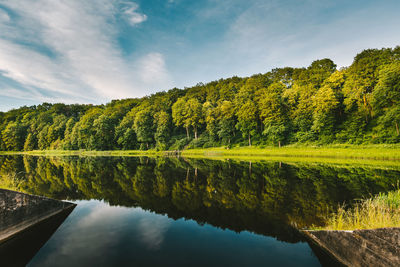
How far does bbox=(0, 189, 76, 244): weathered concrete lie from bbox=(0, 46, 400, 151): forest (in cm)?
4447

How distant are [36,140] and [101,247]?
385 ft

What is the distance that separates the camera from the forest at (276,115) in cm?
3703

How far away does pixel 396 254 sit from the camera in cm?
349

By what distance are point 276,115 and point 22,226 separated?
163 ft

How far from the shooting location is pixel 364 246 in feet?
13.4

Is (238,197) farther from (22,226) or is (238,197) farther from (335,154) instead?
(335,154)

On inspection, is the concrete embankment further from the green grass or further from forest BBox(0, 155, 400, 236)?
the green grass

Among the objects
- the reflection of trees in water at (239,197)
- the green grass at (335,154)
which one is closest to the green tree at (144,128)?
the green grass at (335,154)

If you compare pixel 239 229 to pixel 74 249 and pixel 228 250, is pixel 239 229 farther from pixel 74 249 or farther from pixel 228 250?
pixel 74 249

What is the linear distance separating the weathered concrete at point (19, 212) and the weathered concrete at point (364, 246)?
31.8 ft

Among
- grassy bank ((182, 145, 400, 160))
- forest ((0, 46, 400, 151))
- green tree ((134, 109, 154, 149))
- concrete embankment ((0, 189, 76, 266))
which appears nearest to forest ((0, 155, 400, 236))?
concrete embankment ((0, 189, 76, 266))

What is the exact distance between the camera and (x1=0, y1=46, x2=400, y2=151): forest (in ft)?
121

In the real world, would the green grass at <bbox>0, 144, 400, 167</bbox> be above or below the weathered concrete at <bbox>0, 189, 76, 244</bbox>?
below

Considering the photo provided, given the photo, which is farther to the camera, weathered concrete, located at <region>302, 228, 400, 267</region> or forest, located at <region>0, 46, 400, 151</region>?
forest, located at <region>0, 46, 400, 151</region>
